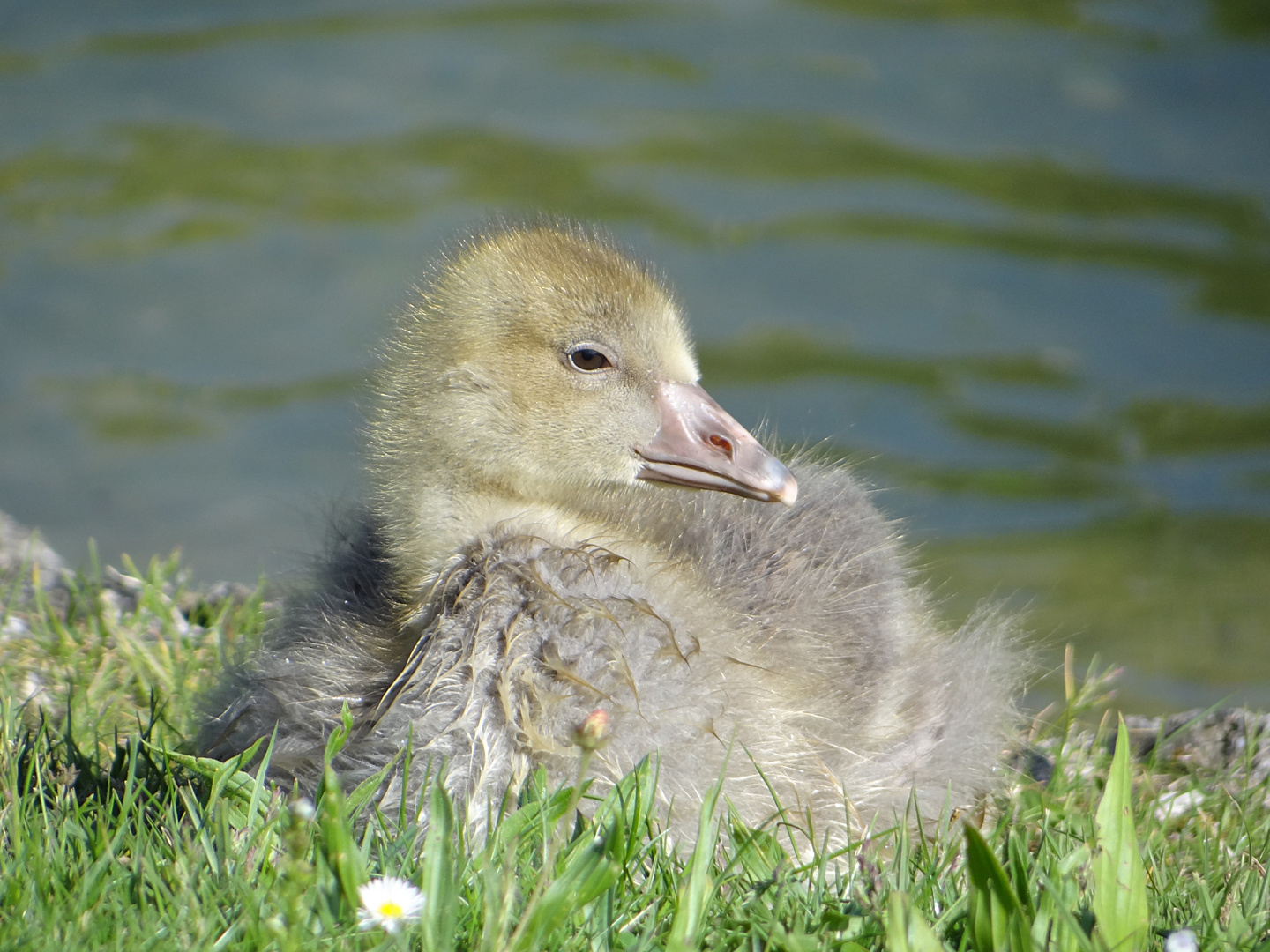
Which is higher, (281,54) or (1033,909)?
(281,54)

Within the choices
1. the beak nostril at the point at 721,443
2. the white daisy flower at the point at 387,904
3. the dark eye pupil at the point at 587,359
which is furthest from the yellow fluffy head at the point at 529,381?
the white daisy flower at the point at 387,904

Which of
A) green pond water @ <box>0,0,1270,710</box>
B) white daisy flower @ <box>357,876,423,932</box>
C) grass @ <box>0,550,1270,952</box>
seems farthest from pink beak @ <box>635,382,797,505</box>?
green pond water @ <box>0,0,1270,710</box>

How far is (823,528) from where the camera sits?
152 inches

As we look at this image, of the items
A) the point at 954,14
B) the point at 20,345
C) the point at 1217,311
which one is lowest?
the point at 20,345

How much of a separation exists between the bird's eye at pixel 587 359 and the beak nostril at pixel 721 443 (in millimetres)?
308

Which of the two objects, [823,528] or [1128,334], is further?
[1128,334]

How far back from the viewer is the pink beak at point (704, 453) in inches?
135

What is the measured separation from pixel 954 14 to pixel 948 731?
33.7 feet

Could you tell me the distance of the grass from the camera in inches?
92.6

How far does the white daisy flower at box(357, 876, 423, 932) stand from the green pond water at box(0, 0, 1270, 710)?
A: 6.38 m

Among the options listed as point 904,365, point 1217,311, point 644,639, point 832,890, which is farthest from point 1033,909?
point 1217,311

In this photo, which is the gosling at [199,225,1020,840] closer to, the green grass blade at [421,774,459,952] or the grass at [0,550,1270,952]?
the grass at [0,550,1270,952]

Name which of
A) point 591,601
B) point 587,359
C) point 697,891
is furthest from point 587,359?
point 697,891

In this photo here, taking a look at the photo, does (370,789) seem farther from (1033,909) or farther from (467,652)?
(1033,909)
